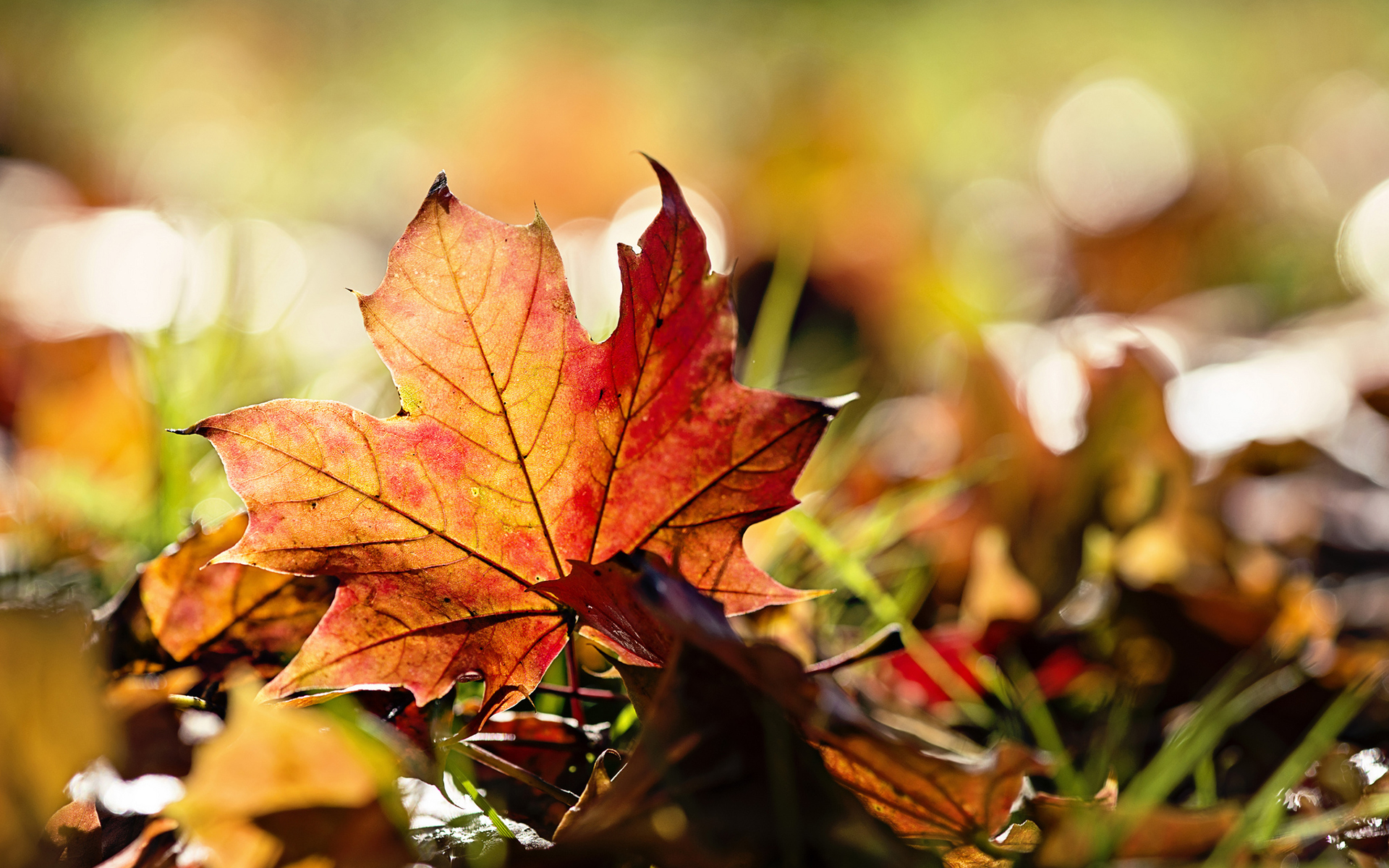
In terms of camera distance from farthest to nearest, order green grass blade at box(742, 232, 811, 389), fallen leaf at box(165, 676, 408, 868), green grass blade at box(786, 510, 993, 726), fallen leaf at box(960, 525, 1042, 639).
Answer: green grass blade at box(742, 232, 811, 389), fallen leaf at box(960, 525, 1042, 639), green grass blade at box(786, 510, 993, 726), fallen leaf at box(165, 676, 408, 868)

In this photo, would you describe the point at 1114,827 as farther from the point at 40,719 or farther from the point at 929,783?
the point at 40,719

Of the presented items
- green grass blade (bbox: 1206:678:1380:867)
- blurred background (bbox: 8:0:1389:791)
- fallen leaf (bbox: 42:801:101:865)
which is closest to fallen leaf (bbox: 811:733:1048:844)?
green grass blade (bbox: 1206:678:1380:867)

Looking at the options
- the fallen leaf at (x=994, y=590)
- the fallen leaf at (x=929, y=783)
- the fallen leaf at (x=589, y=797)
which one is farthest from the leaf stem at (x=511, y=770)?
the fallen leaf at (x=994, y=590)

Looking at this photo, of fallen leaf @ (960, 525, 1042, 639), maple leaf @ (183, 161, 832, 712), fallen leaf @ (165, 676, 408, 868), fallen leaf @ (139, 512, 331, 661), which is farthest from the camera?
fallen leaf @ (960, 525, 1042, 639)

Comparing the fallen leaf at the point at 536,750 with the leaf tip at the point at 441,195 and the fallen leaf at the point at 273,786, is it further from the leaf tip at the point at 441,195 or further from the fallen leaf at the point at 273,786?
the leaf tip at the point at 441,195

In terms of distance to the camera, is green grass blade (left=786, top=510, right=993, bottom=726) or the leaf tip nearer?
the leaf tip

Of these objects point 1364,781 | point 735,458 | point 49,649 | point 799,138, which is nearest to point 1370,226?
point 799,138

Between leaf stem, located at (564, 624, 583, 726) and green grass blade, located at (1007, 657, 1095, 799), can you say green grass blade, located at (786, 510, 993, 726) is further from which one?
leaf stem, located at (564, 624, 583, 726)
